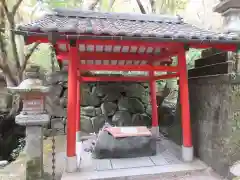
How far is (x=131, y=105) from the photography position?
301 inches

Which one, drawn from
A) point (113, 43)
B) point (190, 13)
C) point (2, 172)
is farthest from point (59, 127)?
point (190, 13)

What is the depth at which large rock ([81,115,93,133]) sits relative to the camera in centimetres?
725

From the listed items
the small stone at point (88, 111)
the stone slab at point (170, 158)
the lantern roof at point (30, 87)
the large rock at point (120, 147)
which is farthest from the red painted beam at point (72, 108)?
the small stone at point (88, 111)

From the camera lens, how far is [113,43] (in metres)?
3.86

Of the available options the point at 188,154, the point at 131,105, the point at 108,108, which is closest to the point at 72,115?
the point at 188,154

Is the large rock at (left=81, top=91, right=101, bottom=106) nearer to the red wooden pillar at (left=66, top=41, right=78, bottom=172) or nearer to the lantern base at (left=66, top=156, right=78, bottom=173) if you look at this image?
the red wooden pillar at (left=66, top=41, right=78, bottom=172)

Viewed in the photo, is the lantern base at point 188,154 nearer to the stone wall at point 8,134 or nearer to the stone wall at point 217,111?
the stone wall at point 217,111

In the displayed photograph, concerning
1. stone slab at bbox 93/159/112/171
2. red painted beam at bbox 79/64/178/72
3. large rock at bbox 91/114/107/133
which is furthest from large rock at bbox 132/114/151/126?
red painted beam at bbox 79/64/178/72

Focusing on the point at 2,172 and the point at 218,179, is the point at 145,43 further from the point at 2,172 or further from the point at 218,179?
the point at 2,172

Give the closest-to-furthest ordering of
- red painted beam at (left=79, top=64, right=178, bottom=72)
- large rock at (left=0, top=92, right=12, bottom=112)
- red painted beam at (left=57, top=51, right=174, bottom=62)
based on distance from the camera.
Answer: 1. red painted beam at (left=79, top=64, right=178, bottom=72)
2. red painted beam at (left=57, top=51, right=174, bottom=62)
3. large rock at (left=0, top=92, right=12, bottom=112)

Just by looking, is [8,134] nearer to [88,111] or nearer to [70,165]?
[88,111]

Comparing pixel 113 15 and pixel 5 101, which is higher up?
pixel 113 15

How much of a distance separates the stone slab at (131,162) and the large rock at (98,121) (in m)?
2.87

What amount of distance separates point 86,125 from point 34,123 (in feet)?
12.6
